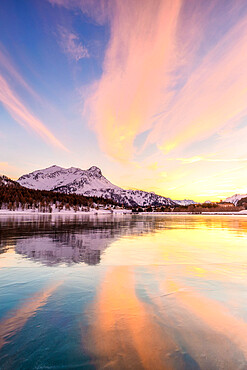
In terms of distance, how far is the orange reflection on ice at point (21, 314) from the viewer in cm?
510

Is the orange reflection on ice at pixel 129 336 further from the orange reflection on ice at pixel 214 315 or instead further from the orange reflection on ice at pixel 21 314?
the orange reflection on ice at pixel 21 314

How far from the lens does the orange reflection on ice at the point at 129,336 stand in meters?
4.12

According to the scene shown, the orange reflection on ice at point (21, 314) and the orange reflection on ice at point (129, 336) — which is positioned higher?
the orange reflection on ice at point (21, 314)

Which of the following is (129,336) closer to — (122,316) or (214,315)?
(122,316)

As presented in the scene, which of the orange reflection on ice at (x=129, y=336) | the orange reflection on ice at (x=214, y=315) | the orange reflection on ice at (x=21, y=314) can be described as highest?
the orange reflection on ice at (x=21, y=314)

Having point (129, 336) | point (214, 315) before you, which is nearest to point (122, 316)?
point (129, 336)

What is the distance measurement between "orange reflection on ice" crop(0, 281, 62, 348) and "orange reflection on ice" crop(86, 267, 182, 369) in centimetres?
188

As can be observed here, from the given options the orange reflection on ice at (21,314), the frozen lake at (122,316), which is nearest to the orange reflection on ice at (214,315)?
the frozen lake at (122,316)

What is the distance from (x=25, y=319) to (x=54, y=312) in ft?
2.60

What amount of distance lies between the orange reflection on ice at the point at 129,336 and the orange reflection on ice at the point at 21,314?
6.18 feet

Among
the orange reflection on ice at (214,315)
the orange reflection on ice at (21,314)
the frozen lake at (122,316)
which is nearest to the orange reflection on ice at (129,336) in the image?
the frozen lake at (122,316)

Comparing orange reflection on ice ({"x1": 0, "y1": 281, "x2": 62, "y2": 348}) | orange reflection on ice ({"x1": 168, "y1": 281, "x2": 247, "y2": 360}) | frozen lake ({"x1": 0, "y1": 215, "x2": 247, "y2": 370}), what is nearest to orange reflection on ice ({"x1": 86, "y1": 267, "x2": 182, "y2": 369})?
frozen lake ({"x1": 0, "y1": 215, "x2": 247, "y2": 370})

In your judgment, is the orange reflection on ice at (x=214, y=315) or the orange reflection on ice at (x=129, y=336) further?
the orange reflection on ice at (x=214, y=315)

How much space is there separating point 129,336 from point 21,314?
131 inches
